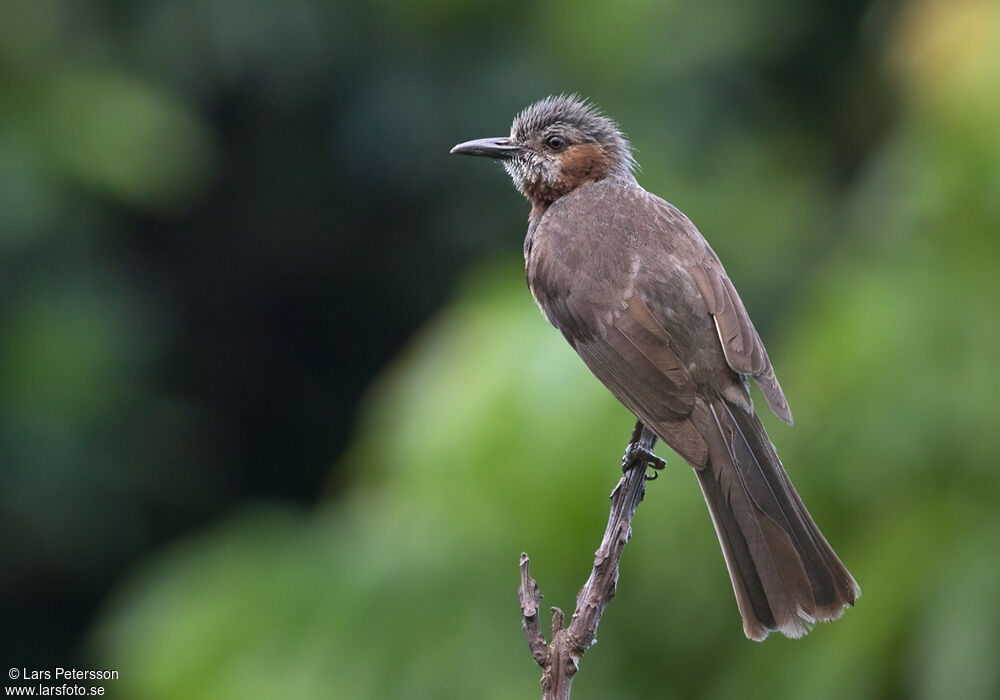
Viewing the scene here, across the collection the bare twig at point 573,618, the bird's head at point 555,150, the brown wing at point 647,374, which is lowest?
the bare twig at point 573,618

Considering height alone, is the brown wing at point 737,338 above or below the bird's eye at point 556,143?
below

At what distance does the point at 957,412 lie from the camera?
188 inches

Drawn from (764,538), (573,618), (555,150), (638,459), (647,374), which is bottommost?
(573,618)

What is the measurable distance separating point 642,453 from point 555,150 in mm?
1460

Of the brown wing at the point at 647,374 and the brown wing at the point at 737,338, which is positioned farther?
the brown wing at the point at 737,338

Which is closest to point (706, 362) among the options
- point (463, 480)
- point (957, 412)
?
point (957, 412)

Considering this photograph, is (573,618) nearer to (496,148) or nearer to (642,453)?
(642,453)

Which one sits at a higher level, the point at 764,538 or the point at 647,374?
the point at 647,374

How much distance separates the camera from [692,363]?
3.68m

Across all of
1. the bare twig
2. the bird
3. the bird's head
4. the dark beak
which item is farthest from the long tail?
the dark beak

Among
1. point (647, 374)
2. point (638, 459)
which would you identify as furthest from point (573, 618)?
point (647, 374)

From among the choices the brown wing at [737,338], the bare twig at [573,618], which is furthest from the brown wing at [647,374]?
the bare twig at [573,618]

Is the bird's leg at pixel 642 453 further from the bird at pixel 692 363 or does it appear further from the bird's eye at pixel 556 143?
the bird's eye at pixel 556 143

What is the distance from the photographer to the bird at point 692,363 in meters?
3.28
